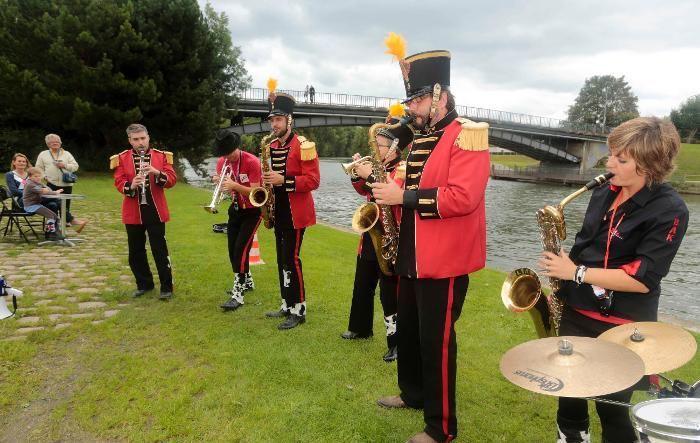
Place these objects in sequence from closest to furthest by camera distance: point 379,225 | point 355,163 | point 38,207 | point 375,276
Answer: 1. point 379,225
2. point 355,163
3. point 375,276
4. point 38,207

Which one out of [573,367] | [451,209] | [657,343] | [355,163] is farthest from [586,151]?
[573,367]

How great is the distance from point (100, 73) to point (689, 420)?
28.8m

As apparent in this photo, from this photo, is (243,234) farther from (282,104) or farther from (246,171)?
(282,104)

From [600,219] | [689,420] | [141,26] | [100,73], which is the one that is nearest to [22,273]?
[600,219]

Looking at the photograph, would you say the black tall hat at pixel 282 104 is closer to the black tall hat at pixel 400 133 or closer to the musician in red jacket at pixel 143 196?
the black tall hat at pixel 400 133

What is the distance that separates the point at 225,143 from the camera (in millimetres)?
6023

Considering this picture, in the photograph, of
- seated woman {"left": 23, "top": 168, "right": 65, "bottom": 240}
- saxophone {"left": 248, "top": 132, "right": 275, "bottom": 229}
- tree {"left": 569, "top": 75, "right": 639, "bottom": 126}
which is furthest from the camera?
tree {"left": 569, "top": 75, "right": 639, "bottom": 126}

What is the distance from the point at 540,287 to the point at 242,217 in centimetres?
391

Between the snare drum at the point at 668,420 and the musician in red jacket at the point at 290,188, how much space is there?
3.94 metres

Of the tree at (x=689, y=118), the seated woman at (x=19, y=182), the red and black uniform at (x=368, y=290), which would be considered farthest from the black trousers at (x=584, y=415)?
the tree at (x=689, y=118)

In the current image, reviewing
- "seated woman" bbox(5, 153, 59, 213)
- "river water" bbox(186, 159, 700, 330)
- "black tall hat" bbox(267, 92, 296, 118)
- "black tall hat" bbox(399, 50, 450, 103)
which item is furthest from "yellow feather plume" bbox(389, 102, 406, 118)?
"seated woman" bbox(5, 153, 59, 213)

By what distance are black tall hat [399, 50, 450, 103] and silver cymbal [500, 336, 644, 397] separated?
1682mm

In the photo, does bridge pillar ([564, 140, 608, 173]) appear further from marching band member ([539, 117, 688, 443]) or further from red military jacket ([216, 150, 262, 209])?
marching band member ([539, 117, 688, 443])

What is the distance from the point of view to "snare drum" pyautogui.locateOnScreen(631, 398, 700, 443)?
1733 mm
